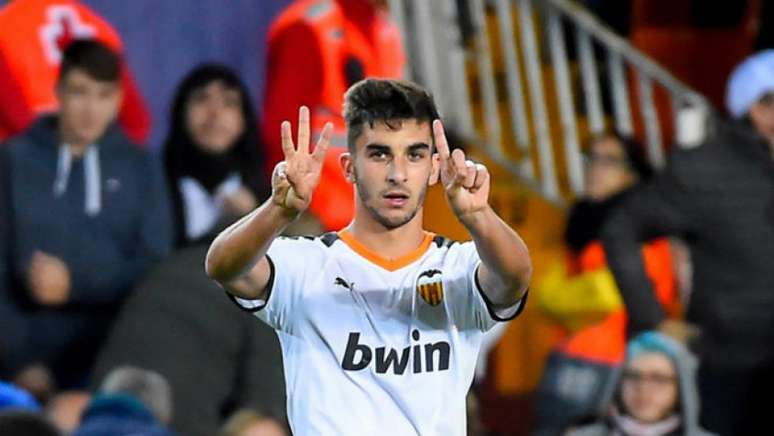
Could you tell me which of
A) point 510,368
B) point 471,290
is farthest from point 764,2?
point 471,290

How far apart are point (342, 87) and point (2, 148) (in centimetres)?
164

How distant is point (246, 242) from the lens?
632 centimetres

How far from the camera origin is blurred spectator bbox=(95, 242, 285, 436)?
9.64 meters

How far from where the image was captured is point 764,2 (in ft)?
44.3

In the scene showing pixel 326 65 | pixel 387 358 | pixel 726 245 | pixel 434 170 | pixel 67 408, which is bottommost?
pixel 67 408

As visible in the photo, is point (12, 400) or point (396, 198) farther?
point (12, 400)

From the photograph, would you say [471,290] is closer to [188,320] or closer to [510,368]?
[188,320]

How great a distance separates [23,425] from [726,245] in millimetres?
3893

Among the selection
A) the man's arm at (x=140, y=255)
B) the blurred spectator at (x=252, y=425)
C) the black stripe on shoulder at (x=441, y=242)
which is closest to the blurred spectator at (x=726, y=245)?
the blurred spectator at (x=252, y=425)

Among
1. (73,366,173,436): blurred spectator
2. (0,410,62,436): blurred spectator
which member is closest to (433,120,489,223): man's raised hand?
(0,410,62,436): blurred spectator

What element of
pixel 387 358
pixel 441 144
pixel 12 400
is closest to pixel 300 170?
pixel 441 144

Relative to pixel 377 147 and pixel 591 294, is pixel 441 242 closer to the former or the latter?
pixel 377 147

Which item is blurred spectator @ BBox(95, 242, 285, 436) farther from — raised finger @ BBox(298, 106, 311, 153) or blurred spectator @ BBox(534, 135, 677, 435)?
raised finger @ BBox(298, 106, 311, 153)

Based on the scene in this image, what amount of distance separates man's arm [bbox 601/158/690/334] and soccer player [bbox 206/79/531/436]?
3590 millimetres
